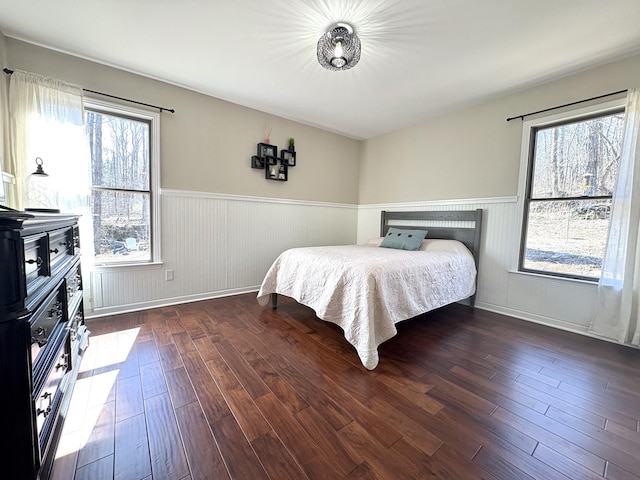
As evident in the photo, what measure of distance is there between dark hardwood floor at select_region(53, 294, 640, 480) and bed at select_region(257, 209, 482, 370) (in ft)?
0.90

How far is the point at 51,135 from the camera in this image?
7.36 ft

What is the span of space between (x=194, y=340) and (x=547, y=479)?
229 centimetres

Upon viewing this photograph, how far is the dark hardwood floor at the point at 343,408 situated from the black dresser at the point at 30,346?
9.0 inches

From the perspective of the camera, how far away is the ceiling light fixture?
1967 millimetres

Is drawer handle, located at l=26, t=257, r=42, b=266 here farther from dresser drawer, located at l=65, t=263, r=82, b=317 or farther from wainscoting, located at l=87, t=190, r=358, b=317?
wainscoting, located at l=87, t=190, r=358, b=317

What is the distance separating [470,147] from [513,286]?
1.78 metres

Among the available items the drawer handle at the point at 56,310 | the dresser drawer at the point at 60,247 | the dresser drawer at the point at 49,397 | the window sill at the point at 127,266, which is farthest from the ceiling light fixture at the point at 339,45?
the window sill at the point at 127,266

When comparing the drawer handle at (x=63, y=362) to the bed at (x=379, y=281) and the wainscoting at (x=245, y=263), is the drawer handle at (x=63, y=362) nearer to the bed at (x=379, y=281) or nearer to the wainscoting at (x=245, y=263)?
the wainscoting at (x=245, y=263)

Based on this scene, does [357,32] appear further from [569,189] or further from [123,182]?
[123,182]

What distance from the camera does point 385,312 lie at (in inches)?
75.0

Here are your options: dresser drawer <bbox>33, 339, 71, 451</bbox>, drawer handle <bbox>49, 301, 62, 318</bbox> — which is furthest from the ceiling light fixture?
dresser drawer <bbox>33, 339, 71, 451</bbox>

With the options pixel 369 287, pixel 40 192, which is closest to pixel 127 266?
pixel 40 192

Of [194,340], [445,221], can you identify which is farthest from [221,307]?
[445,221]

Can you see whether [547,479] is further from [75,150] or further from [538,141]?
[75,150]
